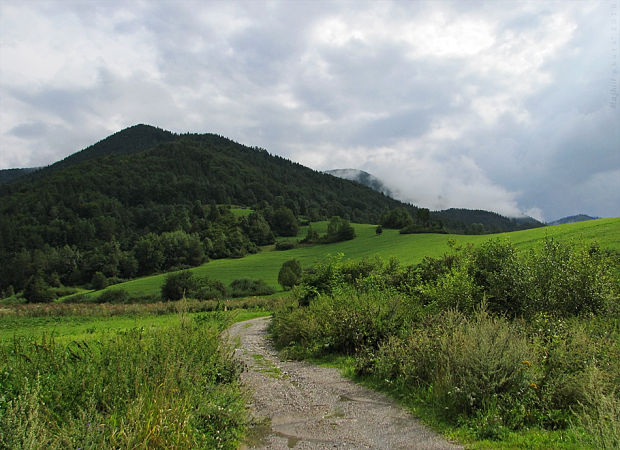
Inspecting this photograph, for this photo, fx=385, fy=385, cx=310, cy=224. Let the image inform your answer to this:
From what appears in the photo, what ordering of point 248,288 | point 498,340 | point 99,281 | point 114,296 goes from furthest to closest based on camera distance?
1. point 99,281
2. point 114,296
3. point 248,288
4. point 498,340

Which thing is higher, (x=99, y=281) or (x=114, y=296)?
(x=99, y=281)

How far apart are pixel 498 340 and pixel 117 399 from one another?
7.30 meters

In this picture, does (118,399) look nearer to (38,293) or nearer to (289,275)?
(289,275)

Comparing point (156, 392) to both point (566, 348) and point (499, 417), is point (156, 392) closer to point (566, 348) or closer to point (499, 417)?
point (499, 417)

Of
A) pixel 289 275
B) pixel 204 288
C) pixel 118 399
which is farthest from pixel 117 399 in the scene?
pixel 204 288

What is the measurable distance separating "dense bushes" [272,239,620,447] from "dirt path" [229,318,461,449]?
795 millimetres

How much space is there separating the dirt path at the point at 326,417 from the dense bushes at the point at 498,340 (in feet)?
2.61

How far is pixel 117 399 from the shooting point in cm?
665

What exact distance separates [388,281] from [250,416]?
16717 mm

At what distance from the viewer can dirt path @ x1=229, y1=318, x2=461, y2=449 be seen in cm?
676

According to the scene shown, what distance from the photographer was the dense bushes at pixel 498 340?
22.9ft

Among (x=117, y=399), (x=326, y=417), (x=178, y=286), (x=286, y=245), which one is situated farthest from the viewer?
(x=286, y=245)

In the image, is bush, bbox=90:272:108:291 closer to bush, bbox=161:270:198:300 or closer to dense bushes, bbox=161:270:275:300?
dense bushes, bbox=161:270:275:300

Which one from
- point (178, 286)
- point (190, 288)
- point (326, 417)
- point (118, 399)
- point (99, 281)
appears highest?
point (118, 399)
